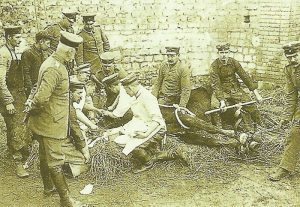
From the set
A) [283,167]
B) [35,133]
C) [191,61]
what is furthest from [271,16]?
[35,133]

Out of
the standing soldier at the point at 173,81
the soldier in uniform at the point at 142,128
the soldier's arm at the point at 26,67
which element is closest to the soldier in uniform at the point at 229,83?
the standing soldier at the point at 173,81

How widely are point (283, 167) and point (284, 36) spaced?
13.0 ft

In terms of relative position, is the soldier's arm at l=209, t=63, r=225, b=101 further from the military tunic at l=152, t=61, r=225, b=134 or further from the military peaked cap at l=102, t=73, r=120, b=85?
the military peaked cap at l=102, t=73, r=120, b=85

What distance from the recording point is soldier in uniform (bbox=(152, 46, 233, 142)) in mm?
7441

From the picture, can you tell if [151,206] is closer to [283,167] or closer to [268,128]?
[283,167]

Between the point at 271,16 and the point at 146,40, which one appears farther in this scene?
the point at 146,40

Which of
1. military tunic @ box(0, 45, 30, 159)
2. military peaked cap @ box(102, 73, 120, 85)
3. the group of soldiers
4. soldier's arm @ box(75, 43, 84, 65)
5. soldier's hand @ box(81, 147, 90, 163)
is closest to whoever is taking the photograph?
the group of soldiers

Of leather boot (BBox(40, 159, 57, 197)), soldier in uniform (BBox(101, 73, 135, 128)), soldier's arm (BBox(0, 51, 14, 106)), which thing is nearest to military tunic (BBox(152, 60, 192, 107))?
soldier in uniform (BBox(101, 73, 135, 128))

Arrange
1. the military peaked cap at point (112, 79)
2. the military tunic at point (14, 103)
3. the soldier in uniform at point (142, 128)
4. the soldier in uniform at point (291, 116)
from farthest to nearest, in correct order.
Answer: the military peaked cap at point (112, 79), the military tunic at point (14, 103), the soldier in uniform at point (142, 128), the soldier in uniform at point (291, 116)

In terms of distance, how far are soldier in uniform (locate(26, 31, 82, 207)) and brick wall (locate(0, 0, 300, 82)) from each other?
16.6ft

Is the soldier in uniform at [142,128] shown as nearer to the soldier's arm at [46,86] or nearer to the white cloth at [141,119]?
the white cloth at [141,119]

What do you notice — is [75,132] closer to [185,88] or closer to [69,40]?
[69,40]

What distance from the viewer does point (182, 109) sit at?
7.34 m

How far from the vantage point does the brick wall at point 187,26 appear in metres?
9.80
